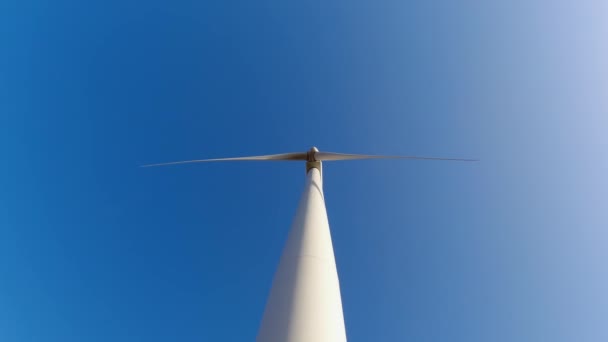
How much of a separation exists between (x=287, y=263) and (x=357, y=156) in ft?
37.7

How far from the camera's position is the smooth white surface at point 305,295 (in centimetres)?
641

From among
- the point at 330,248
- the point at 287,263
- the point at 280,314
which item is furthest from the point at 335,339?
the point at 330,248

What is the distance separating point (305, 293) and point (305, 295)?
0.05m

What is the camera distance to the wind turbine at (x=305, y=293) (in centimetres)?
642

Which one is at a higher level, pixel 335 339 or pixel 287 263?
pixel 287 263

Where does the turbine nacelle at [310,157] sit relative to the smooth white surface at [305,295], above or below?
above

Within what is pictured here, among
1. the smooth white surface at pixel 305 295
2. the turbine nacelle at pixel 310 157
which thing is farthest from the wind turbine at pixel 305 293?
the turbine nacelle at pixel 310 157

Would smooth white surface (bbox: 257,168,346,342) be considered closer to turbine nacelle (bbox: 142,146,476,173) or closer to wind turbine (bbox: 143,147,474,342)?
wind turbine (bbox: 143,147,474,342)

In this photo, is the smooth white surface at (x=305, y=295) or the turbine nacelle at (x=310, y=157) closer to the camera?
the smooth white surface at (x=305, y=295)

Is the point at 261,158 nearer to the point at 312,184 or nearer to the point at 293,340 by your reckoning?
the point at 312,184

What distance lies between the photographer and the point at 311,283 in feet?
24.0

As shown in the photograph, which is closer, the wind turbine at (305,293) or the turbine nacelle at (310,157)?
the wind turbine at (305,293)

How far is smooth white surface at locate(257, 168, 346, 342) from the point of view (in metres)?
6.41

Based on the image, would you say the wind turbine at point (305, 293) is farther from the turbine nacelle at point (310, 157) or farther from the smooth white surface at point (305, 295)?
the turbine nacelle at point (310, 157)
